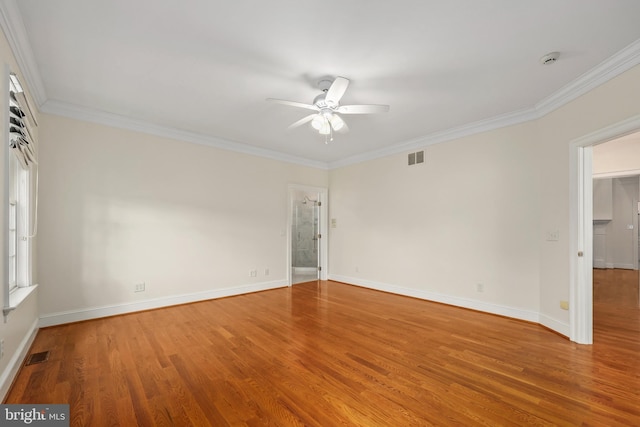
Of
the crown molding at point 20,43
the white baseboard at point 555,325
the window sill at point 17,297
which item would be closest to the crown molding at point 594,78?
the white baseboard at point 555,325

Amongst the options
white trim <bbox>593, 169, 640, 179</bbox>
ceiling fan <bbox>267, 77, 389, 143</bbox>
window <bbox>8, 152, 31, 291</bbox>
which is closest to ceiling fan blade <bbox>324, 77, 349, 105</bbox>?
ceiling fan <bbox>267, 77, 389, 143</bbox>

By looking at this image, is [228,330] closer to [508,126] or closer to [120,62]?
[120,62]

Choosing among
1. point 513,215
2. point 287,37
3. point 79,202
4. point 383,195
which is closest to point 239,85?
point 287,37

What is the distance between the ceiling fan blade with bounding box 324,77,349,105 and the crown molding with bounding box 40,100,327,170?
8.93 ft

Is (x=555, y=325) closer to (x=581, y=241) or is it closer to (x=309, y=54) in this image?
(x=581, y=241)

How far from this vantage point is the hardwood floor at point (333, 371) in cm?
186

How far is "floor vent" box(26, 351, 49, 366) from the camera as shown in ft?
8.34

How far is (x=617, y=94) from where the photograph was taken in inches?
102

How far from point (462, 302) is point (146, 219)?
4866 mm

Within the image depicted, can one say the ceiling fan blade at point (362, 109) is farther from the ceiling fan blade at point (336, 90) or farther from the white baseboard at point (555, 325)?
the white baseboard at point (555, 325)

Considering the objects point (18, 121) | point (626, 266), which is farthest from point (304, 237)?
point (626, 266)

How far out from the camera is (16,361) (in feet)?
7.77

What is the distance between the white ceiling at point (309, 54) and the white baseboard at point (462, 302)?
8.46 feet

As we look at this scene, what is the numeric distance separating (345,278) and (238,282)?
2.26 meters
